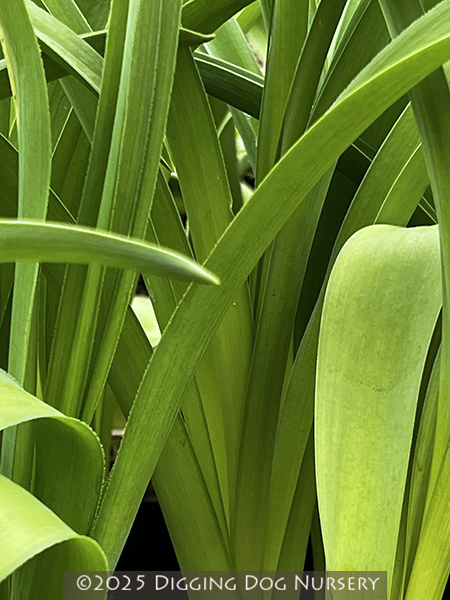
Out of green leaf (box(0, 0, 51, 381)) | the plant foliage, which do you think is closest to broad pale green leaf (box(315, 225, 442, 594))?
the plant foliage

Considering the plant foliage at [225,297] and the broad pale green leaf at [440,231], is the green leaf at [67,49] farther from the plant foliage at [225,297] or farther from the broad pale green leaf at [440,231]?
the broad pale green leaf at [440,231]

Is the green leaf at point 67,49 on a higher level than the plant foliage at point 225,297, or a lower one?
higher

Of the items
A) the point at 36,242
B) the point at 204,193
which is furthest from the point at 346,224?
the point at 36,242

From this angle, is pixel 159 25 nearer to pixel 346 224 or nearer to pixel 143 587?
pixel 346 224

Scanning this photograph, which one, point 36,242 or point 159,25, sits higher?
point 159,25

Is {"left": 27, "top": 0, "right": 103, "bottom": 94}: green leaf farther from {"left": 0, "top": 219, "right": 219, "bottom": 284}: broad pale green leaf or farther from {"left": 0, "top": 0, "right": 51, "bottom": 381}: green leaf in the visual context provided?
{"left": 0, "top": 219, "right": 219, "bottom": 284}: broad pale green leaf

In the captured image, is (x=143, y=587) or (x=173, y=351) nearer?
(x=173, y=351)

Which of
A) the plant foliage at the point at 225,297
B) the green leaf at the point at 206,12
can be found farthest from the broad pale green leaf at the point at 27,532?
the green leaf at the point at 206,12
